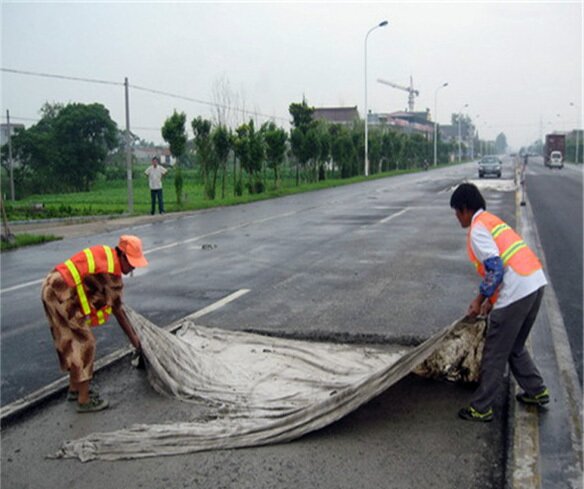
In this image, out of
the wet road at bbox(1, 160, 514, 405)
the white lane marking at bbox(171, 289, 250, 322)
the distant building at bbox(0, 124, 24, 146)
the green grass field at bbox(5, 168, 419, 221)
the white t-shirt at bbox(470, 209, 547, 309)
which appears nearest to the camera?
the white t-shirt at bbox(470, 209, 547, 309)

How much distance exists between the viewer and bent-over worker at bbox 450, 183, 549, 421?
4.61m

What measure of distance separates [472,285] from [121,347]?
4865mm

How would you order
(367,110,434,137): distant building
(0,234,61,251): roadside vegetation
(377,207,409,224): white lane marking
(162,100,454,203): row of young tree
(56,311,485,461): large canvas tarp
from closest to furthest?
1. (56,311,485,461): large canvas tarp
2. (0,234,61,251): roadside vegetation
3. (377,207,409,224): white lane marking
4. (162,100,454,203): row of young tree
5. (367,110,434,137): distant building

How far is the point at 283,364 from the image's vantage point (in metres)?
5.93

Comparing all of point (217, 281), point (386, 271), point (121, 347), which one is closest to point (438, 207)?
point (386, 271)

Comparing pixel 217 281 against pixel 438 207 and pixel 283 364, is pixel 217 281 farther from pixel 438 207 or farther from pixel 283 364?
pixel 438 207

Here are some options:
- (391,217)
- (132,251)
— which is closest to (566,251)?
(391,217)

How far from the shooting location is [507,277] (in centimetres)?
465

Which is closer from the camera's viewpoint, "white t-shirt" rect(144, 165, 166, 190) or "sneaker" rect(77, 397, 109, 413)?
"sneaker" rect(77, 397, 109, 413)

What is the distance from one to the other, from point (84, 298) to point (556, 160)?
68736 millimetres

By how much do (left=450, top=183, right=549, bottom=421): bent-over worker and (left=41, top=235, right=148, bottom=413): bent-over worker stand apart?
7.93ft

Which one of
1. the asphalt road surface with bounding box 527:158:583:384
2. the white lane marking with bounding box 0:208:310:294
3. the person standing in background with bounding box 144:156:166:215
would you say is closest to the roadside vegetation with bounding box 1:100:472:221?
the person standing in background with bounding box 144:156:166:215

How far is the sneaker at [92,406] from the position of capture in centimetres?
515

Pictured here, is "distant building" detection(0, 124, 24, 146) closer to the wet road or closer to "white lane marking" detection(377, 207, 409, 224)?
the wet road
